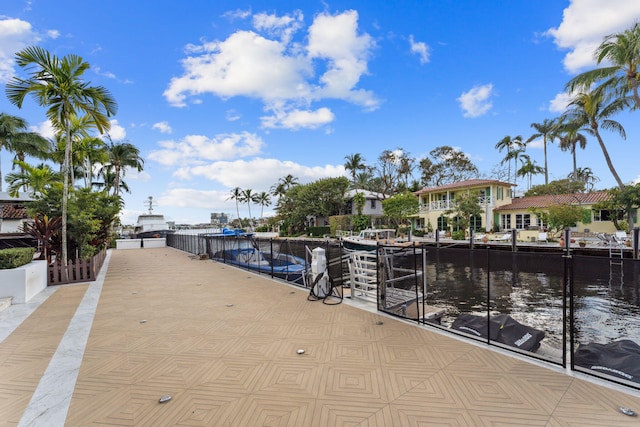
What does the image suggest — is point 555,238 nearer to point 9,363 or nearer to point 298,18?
point 298,18

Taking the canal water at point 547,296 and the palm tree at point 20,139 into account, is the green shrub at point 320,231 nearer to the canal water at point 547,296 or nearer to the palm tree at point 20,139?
the canal water at point 547,296

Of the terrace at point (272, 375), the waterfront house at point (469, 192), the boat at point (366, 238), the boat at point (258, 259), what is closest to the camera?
the terrace at point (272, 375)

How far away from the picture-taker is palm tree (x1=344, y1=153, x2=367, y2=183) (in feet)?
184

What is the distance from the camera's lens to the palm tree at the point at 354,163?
56.0 metres

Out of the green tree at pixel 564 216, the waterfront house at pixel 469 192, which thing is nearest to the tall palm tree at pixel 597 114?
the green tree at pixel 564 216

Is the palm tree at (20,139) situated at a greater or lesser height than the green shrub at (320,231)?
greater

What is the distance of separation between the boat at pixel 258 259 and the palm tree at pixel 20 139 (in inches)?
759

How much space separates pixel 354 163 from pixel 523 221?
3119 centimetres

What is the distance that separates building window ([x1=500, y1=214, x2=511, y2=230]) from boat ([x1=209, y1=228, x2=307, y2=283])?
27.5 meters

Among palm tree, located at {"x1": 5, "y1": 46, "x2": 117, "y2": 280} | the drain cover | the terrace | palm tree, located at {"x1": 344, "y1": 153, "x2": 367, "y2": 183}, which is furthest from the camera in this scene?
palm tree, located at {"x1": 344, "y1": 153, "x2": 367, "y2": 183}

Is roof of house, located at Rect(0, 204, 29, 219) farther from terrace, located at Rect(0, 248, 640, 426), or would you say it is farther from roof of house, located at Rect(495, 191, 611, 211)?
roof of house, located at Rect(495, 191, 611, 211)

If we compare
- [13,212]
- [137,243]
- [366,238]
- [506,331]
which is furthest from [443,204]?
[13,212]

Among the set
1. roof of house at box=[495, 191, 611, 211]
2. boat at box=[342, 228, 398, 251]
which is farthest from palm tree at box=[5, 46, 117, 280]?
roof of house at box=[495, 191, 611, 211]

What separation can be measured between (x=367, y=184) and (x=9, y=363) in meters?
53.6
